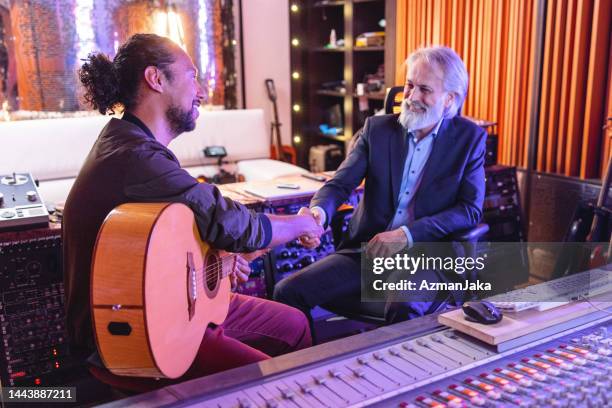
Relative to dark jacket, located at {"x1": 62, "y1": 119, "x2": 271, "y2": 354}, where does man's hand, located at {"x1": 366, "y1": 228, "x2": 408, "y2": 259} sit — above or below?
below

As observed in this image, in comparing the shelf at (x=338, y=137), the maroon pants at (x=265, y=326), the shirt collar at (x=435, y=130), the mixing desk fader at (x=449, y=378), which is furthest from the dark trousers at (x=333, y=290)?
the shelf at (x=338, y=137)

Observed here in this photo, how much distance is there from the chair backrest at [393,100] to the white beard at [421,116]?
0.35m

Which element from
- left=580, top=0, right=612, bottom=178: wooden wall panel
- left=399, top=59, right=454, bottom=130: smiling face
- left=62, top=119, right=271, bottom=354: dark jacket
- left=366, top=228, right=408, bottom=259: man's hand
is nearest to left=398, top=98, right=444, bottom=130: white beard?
left=399, top=59, right=454, bottom=130: smiling face

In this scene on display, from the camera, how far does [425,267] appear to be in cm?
243

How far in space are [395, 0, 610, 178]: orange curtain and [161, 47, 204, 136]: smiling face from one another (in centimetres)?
282

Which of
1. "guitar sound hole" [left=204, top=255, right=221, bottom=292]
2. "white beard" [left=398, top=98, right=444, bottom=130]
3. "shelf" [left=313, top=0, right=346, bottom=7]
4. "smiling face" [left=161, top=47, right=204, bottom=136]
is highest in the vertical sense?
"shelf" [left=313, top=0, right=346, bottom=7]

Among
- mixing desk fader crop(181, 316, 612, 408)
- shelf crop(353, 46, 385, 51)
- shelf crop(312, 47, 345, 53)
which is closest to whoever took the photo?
mixing desk fader crop(181, 316, 612, 408)

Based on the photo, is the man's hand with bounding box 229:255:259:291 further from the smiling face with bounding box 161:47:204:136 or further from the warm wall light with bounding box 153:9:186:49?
the warm wall light with bounding box 153:9:186:49

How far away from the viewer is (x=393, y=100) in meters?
2.89

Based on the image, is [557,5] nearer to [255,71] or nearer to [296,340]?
[296,340]

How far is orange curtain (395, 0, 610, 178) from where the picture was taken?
3.60 meters

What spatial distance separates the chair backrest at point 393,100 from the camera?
9.42 feet

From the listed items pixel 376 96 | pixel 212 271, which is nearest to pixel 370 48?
pixel 376 96

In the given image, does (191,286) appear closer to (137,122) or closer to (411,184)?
(137,122)
